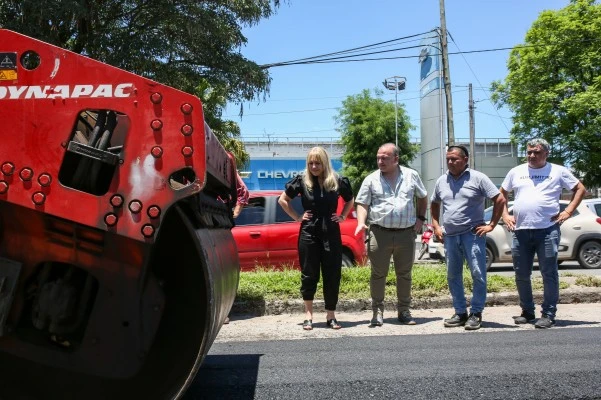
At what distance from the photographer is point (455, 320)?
6277 millimetres

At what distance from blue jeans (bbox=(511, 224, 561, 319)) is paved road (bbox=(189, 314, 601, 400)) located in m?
0.38

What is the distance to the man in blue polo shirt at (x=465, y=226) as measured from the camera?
20.4 ft

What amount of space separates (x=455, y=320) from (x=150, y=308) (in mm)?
4024

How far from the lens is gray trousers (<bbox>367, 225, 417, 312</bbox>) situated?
6520 millimetres

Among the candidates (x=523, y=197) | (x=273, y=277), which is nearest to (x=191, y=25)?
(x=273, y=277)

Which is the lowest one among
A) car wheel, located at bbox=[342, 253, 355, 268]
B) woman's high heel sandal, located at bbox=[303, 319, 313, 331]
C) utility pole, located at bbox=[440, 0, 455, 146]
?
woman's high heel sandal, located at bbox=[303, 319, 313, 331]

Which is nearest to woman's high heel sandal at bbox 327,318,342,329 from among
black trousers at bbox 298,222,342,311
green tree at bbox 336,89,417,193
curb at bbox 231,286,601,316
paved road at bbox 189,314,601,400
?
black trousers at bbox 298,222,342,311

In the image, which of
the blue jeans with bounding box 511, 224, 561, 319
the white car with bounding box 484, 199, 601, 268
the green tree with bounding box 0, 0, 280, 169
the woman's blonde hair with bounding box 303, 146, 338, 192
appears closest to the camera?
the blue jeans with bounding box 511, 224, 561, 319

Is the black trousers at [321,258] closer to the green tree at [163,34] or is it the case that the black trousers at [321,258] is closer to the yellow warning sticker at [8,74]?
the yellow warning sticker at [8,74]

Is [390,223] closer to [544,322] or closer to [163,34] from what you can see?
[544,322]

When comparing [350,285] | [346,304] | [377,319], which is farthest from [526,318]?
[350,285]

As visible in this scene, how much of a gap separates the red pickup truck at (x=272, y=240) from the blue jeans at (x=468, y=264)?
3063mm

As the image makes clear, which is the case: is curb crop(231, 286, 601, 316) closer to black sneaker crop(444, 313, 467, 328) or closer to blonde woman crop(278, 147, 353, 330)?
blonde woman crop(278, 147, 353, 330)

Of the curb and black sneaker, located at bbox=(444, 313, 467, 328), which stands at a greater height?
the curb
